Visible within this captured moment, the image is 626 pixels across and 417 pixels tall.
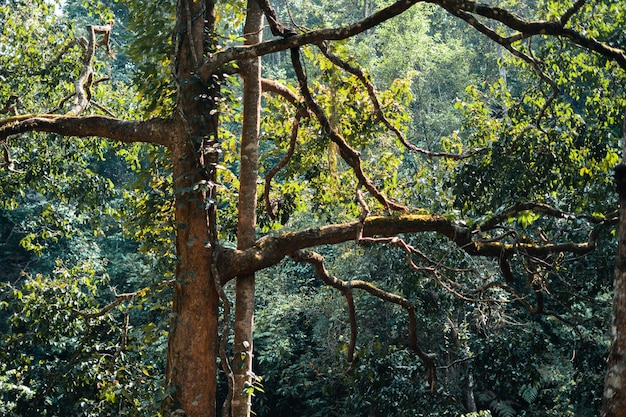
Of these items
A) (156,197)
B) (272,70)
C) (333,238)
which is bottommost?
(333,238)

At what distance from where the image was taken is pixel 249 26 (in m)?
6.14

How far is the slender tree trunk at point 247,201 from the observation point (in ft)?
17.2

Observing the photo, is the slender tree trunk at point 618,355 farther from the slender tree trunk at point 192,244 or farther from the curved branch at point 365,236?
the slender tree trunk at point 192,244

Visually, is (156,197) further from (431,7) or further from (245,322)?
(431,7)

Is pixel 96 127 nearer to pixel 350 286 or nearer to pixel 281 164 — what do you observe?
pixel 281 164

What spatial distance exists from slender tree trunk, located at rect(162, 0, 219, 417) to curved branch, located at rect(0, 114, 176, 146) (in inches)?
5.0

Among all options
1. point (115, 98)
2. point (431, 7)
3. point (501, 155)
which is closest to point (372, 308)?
point (115, 98)

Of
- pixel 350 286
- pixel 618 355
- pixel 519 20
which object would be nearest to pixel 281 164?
pixel 350 286

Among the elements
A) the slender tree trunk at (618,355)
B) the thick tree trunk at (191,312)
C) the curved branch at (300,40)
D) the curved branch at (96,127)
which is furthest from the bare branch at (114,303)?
the slender tree trunk at (618,355)

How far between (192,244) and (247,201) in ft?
2.76

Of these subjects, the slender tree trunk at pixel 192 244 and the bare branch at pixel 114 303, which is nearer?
the slender tree trunk at pixel 192 244

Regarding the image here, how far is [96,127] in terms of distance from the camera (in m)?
5.41

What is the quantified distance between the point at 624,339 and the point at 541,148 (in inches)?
116

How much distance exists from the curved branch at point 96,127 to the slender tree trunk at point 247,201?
77 cm
